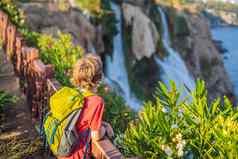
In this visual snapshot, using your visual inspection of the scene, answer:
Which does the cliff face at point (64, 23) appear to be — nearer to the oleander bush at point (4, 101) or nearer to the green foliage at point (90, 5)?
the green foliage at point (90, 5)

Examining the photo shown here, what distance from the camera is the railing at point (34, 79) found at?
6.10 metres

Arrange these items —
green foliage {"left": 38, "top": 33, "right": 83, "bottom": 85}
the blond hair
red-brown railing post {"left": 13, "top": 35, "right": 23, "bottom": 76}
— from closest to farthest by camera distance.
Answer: the blond hair, green foliage {"left": 38, "top": 33, "right": 83, "bottom": 85}, red-brown railing post {"left": 13, "top": 35, "right": 23, "bottom": 76}

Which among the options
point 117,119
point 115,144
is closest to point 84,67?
point 115,144

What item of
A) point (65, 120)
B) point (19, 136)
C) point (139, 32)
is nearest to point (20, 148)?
point (19, 136)

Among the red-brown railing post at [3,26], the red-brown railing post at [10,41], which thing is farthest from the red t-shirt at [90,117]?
the red-brown railing post at [3,26]

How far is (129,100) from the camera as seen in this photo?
23109 millimetres

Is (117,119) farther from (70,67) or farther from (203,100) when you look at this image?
(203,100)

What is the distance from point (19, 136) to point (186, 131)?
3.37 meters

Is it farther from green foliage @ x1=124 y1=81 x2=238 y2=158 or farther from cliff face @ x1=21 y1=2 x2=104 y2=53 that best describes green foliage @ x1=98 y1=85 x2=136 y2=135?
cliff face @ x1=21 y1=2 x2=104 y2=53

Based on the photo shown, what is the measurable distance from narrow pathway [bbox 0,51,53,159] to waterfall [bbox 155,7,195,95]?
757 inches

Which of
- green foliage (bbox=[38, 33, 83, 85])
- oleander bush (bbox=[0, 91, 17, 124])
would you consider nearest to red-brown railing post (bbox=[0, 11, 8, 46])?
green foliage (bbox=[38, 33, 83, 85])

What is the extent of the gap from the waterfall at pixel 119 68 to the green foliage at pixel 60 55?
1288 centimetres

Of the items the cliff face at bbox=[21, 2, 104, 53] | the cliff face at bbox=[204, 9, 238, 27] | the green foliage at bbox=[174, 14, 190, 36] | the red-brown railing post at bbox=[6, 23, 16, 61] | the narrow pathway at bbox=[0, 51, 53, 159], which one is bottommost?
the cliff face at bbox=[204, 9, 238, 27]

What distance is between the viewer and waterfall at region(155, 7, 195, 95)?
27438 millimetres
